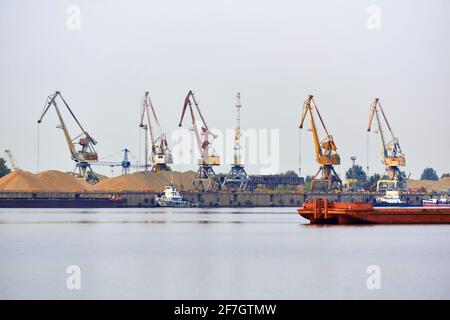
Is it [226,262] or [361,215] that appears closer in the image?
[226,262]

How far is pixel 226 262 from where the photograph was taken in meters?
67.3

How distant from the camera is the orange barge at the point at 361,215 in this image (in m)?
104

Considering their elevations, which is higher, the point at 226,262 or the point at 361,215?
the point at 361,215

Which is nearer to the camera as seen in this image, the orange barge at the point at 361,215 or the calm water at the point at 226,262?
the calm water at the point at 226,262

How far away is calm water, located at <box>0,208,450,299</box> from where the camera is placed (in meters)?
53.7

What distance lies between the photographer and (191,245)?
81625mm

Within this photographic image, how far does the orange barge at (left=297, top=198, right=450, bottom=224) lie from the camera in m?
104

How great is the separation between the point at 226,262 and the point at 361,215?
3934 centimetres

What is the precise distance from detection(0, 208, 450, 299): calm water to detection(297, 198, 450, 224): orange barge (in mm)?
1922

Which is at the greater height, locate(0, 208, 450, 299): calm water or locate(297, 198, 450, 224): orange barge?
locate(297, 198, 450, 224): orange barge

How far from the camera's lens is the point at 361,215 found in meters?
105

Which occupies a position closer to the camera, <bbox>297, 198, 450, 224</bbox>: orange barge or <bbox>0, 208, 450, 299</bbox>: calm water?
<bbox>0, 208, 450, 299</bbox>: calm water

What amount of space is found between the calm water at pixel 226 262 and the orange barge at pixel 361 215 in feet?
6.31
